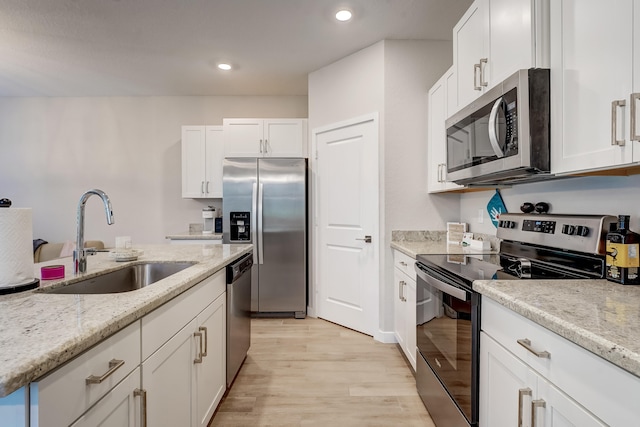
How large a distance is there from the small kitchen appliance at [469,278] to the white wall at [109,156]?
3301 mm

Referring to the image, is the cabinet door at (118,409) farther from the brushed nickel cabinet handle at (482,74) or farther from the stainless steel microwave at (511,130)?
the brushed nickel cabinet handle at (482,74)

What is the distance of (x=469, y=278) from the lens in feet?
4.45

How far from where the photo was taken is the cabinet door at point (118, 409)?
808 mm

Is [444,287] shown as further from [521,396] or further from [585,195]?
[585,195]

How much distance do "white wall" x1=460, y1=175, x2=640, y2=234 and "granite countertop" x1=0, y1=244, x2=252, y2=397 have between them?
1824mm

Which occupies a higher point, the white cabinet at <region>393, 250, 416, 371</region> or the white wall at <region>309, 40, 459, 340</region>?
A: the white wall at <region>309, 40, 459, 340</region>

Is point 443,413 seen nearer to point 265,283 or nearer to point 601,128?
point 601,128

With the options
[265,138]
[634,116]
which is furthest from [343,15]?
[634,116]

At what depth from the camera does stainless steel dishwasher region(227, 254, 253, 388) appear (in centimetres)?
201

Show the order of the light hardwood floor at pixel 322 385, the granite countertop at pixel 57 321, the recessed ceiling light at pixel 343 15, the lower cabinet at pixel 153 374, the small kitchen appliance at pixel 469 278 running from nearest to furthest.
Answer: the granite countertop at pixel 57 321
the lower cabinet at pixel 153 374
the small kitchen appliance at pixel 469 278
the light hardwood floor at pixel 322 385
the recessed ceiling light at pixel 343 15

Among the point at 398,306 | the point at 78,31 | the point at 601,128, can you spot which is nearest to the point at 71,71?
the point at 78,31

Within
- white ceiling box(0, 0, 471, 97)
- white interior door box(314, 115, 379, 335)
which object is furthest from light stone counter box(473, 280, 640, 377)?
white ceiling box(0, 0, 471, 97)

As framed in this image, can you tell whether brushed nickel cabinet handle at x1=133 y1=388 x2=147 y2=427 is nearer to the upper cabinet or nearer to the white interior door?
the upper cabinet

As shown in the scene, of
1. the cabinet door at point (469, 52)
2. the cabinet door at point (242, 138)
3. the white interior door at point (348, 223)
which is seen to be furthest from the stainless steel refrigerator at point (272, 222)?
the cabinet door at point (469, 52)
